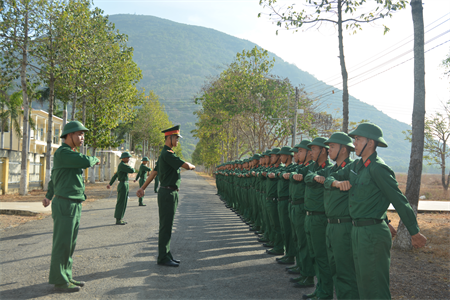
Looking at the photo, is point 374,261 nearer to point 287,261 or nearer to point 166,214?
point 287,261

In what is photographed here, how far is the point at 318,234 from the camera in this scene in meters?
5.08

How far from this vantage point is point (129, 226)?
34.3ft

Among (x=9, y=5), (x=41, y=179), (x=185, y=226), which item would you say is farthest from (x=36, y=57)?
(x=185, y=226)

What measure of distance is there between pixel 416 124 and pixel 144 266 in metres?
6.90

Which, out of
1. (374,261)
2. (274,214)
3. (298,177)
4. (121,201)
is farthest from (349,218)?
(121,201)

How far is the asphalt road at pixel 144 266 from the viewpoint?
491cm

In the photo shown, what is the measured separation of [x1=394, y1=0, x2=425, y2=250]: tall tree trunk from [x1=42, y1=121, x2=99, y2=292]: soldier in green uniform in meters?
7.04

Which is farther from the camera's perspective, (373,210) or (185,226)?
(185,226)

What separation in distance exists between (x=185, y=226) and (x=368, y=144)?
786cm

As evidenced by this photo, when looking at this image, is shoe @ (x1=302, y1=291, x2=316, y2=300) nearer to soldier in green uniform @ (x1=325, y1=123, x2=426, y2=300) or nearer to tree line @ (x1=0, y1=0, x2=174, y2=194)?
soldier in green uniform @ (x1=325, y1=123, x2=426, y2=300)

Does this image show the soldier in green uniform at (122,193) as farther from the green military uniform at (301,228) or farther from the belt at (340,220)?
the belt at (340,220)

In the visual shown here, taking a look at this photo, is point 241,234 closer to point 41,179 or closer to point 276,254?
point 276,254

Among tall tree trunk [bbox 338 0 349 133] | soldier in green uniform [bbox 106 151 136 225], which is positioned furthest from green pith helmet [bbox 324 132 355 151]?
soldier in green uniform [bbox 106 151 136 225]

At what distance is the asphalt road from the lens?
4910 mm
